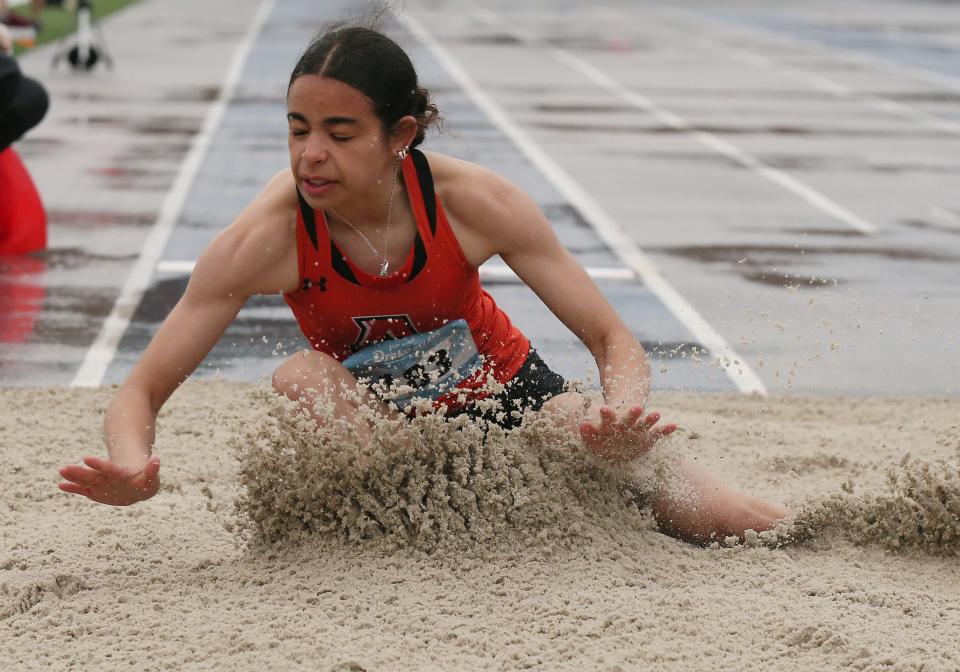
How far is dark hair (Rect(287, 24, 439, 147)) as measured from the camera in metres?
3.61

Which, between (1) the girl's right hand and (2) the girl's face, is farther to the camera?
(2) the girl's face

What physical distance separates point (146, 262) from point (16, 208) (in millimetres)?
821

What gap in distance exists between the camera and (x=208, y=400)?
564 centimetres

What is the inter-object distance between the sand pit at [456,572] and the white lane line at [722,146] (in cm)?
566

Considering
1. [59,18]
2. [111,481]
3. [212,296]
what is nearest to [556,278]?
[212,296]

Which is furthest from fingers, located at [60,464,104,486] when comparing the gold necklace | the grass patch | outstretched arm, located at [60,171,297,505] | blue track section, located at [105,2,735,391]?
the grass patch

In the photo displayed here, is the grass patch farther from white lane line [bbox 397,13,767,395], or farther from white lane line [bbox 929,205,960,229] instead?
white lane line [bbox 929,205,960,229]

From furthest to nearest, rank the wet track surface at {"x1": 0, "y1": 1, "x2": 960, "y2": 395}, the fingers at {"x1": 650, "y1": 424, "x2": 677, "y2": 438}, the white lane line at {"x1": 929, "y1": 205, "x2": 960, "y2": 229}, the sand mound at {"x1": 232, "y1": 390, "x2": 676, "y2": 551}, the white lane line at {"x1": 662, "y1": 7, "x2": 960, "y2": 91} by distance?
the white lane line at {"x1": 662, "y1": 7, "x2": 960, "y2": 91}
the white lane line at {"x1": 929, "y1": 205, "x2": 960, "y2": 229}
the wet track surface at {"x1": 0, "y1": 1, "x2": 960, "y2": 395}
the sand mound at {"x1": 232, "y1": 390, "x2": 676, "y2": 551}
the fingers at {"x1": 650, "y1": 424, "x2": 677, "y2": 438}

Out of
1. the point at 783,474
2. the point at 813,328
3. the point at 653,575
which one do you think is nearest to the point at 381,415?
the point at 653,575

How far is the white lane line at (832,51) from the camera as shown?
62.3 feet

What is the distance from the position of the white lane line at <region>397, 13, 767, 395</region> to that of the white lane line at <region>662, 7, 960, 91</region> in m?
6.25

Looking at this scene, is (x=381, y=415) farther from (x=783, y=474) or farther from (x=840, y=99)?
(x=840, y=99)

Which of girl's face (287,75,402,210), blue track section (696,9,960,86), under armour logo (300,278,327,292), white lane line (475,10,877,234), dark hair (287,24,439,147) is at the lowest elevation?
blue track section (696,9,960,86)

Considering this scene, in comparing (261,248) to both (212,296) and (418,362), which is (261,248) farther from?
(418,362)
